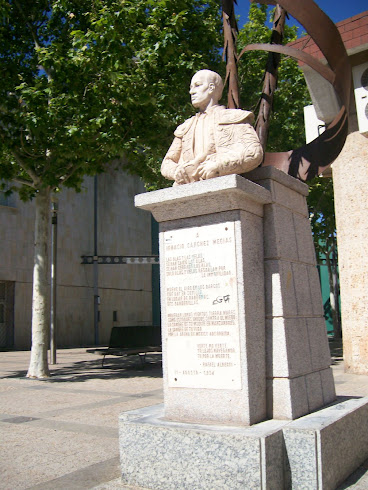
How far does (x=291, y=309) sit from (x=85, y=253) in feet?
81.7

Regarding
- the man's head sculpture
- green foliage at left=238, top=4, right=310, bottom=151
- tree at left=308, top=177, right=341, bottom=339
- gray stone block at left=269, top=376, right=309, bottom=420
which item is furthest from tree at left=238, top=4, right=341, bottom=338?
gray stone block at left=269, top=376, right=309, bottom=420

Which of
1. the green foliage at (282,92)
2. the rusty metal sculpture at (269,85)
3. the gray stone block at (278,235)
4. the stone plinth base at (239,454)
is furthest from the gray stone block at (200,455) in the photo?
the green foliage at (282,92)

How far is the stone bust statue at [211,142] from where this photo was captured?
4.59m

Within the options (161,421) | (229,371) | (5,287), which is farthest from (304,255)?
(5,287)

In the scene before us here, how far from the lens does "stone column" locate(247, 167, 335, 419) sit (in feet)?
14.5

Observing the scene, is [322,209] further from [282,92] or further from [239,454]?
[239,454]

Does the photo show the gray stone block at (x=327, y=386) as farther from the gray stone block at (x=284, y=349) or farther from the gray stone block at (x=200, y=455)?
the gray stone block at (x=200, y=455)

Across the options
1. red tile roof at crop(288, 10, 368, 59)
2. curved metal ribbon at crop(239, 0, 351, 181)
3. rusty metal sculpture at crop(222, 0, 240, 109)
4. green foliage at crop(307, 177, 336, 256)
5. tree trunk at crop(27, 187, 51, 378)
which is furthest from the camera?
green foliage at crop(307, 177, 336, 256)

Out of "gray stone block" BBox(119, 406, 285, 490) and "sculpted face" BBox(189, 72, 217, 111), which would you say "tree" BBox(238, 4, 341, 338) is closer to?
"sculpted face" BBox(189, 72, 217, 111)

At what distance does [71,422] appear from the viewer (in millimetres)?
6918

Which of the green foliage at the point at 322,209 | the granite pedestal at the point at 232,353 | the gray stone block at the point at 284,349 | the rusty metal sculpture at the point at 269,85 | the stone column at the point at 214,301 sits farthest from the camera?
the green foliage at the point at 322,209

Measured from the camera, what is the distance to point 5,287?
24547 millimetres

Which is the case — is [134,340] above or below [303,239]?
below

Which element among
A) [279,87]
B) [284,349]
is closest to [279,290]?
[284,349]
